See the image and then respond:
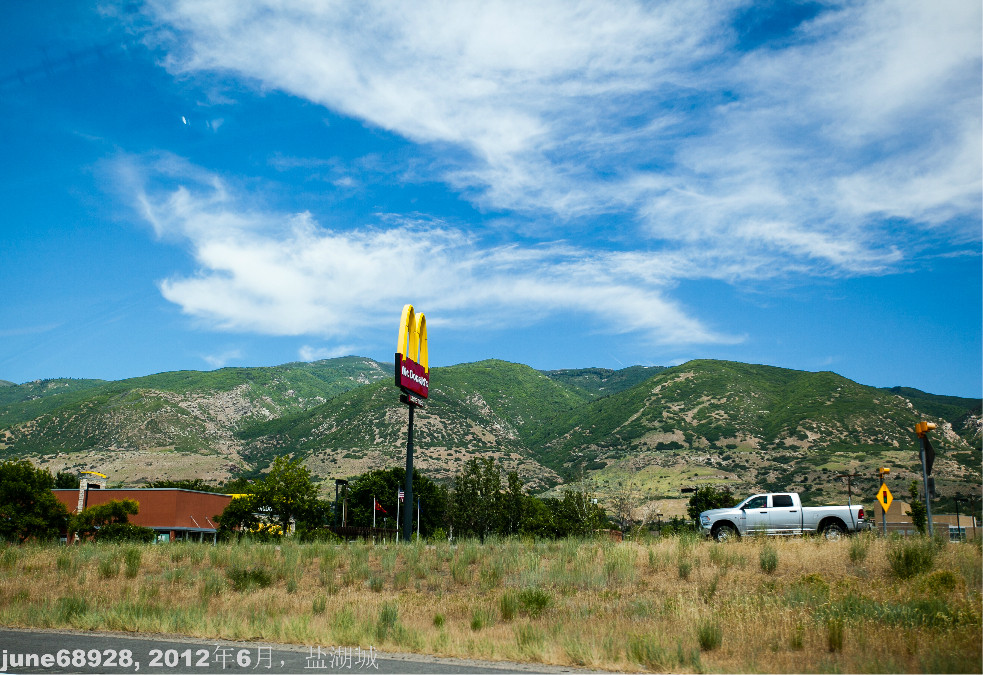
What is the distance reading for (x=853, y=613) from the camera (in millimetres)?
13773

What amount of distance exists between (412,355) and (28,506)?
4374 cm

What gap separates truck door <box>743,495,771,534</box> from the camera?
87.3 feet

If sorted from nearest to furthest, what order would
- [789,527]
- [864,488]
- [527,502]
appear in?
[789,527], [527,502], [864,488]

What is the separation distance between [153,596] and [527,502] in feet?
247

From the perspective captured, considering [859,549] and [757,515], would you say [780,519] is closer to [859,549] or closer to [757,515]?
[757,515]

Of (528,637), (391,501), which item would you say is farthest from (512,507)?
(528,637)

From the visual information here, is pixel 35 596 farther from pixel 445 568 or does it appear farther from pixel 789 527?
pixel 789 527

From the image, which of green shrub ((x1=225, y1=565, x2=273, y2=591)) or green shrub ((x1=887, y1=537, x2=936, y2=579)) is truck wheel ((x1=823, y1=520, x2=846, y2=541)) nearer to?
green shrub ((x1=887, y1=537, x2=936, y2=579))

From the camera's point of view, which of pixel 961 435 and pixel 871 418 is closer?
pixel 871 418

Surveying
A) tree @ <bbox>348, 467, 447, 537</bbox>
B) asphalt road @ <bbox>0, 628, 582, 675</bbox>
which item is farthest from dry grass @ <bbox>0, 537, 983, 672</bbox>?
tree @ <bbox>348, 467, 447, 537</bbox>

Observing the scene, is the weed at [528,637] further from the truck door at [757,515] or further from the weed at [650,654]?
the truck door at [757,515]

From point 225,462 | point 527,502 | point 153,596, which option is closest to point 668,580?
point 153,596

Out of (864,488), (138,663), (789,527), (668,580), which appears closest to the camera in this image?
(138,663)

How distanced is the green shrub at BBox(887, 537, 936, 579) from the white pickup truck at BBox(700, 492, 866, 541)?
20.3ft
